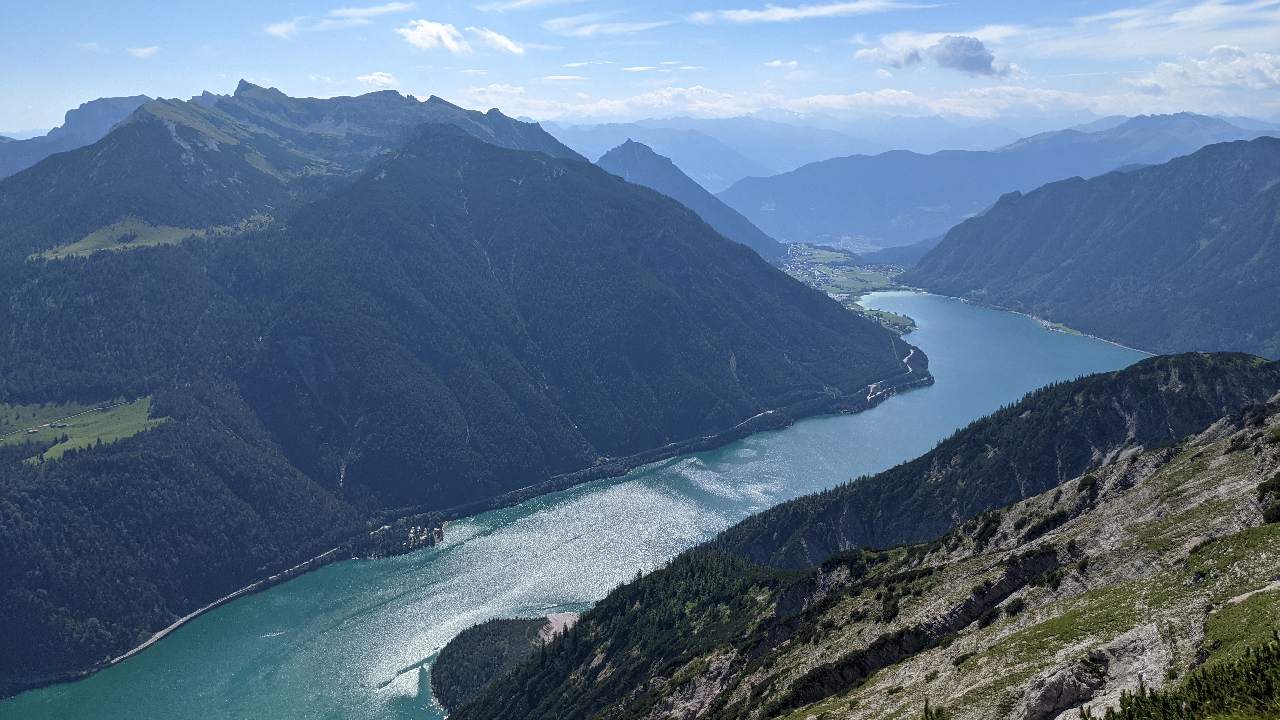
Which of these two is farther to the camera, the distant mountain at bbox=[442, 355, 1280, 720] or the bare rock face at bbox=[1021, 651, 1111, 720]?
the distant mountain at bbox=[442, 355, 1280, 720]

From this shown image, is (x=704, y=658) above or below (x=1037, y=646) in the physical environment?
below

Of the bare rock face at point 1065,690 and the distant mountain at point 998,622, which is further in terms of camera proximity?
the distant mountain at point 998,622

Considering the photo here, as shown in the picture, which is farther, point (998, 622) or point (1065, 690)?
point (998, 622)

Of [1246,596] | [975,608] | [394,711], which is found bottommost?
[394,711]

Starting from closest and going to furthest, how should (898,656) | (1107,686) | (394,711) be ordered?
1. (1107,686)
2. (898,656)
3. (394,711)

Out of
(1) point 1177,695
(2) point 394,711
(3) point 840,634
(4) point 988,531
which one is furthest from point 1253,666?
(2) point 394,711

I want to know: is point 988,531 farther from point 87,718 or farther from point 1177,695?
point 87,718

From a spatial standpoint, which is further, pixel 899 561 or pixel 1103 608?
pixel 899 561

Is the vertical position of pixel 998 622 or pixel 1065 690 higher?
pixel 1065 690
